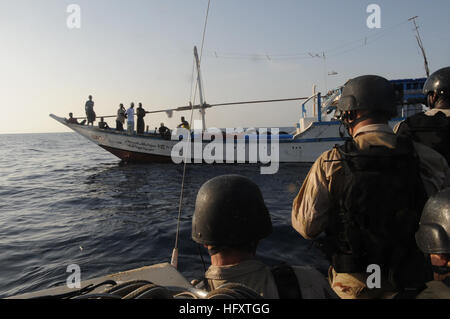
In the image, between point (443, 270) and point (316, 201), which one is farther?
point (316, 201)

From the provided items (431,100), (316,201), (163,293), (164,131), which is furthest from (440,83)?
(164,131)

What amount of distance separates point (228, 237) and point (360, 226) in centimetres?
100

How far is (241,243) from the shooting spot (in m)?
1.51

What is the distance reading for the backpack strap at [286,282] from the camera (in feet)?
4.26

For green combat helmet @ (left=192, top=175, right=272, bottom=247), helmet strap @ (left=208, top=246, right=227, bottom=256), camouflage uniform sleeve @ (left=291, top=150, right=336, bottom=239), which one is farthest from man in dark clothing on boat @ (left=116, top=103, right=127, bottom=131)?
helmet strap @ (left=208, top=246, right=227, bottom=256)

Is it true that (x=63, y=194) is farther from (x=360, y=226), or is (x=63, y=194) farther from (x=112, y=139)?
(x=360, y=226)

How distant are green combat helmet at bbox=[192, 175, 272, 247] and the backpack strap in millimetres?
228

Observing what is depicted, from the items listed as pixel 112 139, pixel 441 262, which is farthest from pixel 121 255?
pixel 112 139

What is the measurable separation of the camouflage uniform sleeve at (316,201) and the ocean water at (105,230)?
217 mm

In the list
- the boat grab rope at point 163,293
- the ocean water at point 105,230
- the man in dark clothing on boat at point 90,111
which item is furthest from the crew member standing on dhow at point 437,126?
the man in dark clothing on boat at point 90,111

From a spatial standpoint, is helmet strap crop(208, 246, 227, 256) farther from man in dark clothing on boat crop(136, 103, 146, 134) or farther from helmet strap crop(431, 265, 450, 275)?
man in dark clothing on boat crop(136, 103, 146, 134)

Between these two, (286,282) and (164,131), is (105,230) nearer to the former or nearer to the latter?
(286,282)

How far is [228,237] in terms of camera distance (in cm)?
151

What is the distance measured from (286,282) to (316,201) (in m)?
0.81
